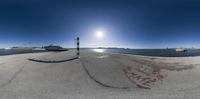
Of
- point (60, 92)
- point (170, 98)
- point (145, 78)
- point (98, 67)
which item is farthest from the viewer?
point (98, 67)

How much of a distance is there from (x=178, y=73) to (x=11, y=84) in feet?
43.9

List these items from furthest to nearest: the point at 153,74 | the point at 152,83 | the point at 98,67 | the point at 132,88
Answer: the point at 98,67, the point at 153,74, the point at 152,83, the point at 132,88

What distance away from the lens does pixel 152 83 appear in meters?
12.6

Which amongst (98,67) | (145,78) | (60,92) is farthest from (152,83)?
(60,92)

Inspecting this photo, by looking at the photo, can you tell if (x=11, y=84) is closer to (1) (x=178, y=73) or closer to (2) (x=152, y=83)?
(2) (x=152, y=83)

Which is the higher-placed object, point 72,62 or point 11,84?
point 72,62

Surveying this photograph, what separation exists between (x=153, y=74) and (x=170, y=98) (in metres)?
5.76

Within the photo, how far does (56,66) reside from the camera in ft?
51.0

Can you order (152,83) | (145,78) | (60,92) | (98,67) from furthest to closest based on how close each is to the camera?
1. (98,67)
2. (145,78)
3. (152,83)
4. (60,92)

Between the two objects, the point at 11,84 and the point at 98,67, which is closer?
the point at 11,84

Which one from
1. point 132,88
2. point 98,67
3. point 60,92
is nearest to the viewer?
point 60,92

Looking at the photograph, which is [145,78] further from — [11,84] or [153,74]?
[11,84]

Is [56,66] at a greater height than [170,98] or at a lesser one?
greater

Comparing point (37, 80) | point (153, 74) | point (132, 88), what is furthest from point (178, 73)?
point (37, 80)
